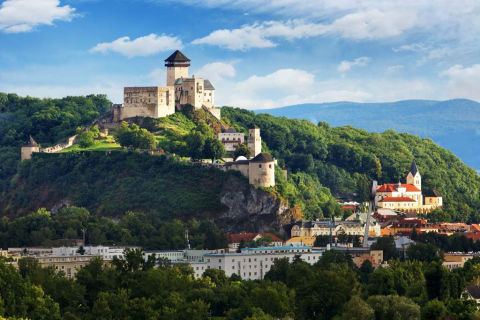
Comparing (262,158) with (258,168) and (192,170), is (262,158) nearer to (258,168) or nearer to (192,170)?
(258,168)

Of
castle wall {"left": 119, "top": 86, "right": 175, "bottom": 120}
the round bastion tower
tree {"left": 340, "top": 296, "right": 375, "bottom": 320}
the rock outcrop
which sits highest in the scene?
castle wall {"left": 119, "top": 86, "right": 175, "bottom": 120}

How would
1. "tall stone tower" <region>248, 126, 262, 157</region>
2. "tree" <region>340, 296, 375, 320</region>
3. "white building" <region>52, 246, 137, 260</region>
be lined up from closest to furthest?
"tree" <region>340, 296, 375, 320</region>
"white building" <region>52, 246, 137, 260</region>
"tall stone tower" <region>248, 126, 262, 157</region>

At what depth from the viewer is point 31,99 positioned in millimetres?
185000

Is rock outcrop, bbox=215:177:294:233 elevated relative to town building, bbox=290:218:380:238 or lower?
elevated

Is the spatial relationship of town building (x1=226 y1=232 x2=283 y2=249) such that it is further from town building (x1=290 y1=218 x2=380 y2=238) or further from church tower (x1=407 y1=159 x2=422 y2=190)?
church tower (x1=407 y1=159 x2=422 y2=190)

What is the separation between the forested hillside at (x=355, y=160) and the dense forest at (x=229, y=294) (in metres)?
58.6

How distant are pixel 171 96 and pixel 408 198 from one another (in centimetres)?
2927

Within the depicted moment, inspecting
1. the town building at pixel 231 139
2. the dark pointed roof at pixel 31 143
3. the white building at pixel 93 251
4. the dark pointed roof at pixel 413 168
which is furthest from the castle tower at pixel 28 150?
the dark pointed roof at pixel 413 168

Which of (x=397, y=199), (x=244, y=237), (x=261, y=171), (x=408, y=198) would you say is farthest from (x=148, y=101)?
(x=408, y=198)

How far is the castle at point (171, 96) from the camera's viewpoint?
15775 cm

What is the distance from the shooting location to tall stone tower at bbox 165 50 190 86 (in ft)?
531

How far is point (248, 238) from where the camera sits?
437 feet

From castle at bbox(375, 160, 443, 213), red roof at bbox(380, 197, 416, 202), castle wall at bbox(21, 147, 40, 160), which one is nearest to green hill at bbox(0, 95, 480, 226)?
castle wall at bbox(21, 147, 40, 160)

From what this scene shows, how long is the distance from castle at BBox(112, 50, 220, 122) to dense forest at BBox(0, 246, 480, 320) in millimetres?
52775
